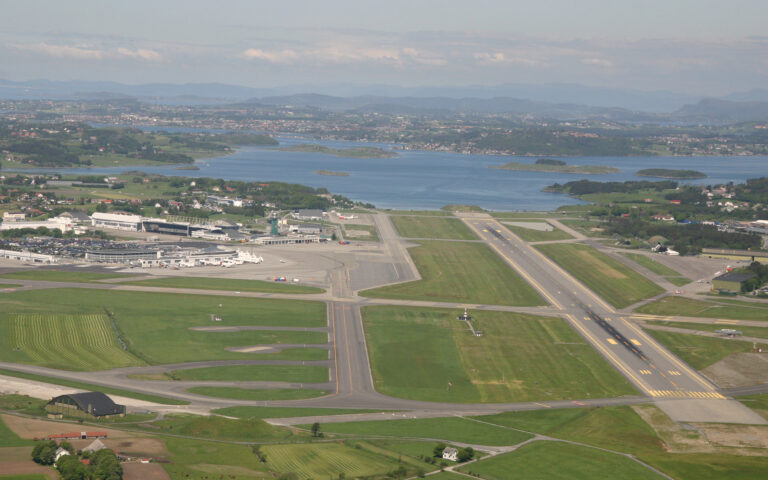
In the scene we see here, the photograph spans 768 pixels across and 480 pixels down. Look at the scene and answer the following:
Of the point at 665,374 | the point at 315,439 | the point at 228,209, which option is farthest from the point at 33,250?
the point at 665,374

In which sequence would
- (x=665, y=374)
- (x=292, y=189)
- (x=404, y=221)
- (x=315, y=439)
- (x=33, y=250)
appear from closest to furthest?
(x=315, y=439), (x=665, y=374), (x=33, y=250), (x=404, y=221), (x=292, y=189)

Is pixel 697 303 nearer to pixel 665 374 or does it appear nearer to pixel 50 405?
pixel 665 374

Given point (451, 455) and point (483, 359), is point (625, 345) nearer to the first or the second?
point (483, 359)

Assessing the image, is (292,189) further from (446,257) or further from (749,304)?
(749,304)

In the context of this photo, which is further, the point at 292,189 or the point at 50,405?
the point at 292,189

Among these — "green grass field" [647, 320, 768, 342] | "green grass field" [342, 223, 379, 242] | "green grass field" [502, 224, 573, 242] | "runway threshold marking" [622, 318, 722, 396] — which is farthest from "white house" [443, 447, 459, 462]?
"green grass field" [502, 224, 573, 242]

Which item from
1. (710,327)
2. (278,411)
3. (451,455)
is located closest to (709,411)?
(451,455)

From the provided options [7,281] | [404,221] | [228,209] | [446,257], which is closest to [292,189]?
[228,209]

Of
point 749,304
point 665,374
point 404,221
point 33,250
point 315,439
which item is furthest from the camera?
point 404,221
